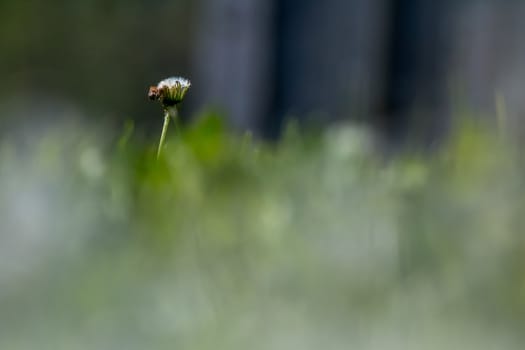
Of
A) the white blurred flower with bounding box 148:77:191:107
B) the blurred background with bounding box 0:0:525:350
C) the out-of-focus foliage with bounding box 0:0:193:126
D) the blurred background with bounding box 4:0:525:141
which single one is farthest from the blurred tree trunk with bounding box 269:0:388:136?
the white blurred flower with bounding box 148:77:191:107

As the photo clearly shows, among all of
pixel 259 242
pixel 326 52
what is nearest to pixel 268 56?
pixel 326 52

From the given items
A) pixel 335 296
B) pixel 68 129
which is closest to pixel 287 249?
pixel 335 296

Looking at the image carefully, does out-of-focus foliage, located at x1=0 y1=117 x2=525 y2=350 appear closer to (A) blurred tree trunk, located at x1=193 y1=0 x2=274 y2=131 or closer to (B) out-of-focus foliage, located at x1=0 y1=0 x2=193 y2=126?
(A) blurred tree trunk, located at x1=193 y1=0 x2=274 y2=131

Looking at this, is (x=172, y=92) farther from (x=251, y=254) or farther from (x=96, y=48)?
(x=96, y=48)

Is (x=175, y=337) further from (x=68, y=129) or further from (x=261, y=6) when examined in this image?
(x=261, y=6)

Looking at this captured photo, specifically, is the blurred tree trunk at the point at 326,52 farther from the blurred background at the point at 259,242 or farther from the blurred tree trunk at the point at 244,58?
the blurred background at the point at 259,242

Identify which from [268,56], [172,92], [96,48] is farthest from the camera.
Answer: [96,48]
